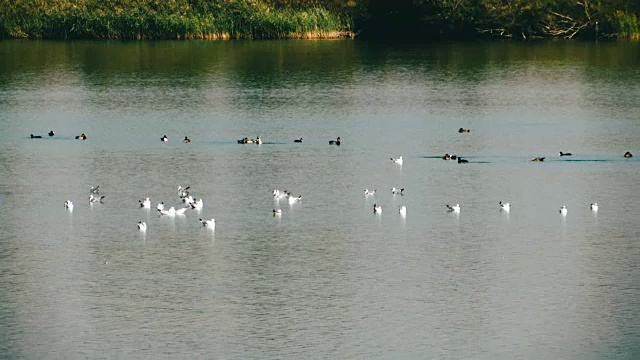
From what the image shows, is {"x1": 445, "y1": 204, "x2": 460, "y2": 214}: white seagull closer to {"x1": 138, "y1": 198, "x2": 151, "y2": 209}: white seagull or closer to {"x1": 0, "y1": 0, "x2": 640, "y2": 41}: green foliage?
{"x1": 138, "y1": 198, "x2": 151, "y2": 209}: white seagull

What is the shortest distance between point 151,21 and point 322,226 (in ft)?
171

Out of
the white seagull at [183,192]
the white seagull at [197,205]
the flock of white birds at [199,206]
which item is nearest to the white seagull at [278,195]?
the flock of white birds at [199,206]

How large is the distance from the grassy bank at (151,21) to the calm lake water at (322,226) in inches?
963

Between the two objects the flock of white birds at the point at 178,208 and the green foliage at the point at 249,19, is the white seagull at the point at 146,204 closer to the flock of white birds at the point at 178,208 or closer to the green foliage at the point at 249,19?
the flock of white birds at the point at 178,208

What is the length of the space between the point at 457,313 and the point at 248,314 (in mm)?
2965

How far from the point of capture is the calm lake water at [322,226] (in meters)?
20.0

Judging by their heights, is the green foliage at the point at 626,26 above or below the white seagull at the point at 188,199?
below

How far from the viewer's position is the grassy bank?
254ft

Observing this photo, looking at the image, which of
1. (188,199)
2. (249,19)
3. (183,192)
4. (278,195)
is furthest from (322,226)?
(249,19)

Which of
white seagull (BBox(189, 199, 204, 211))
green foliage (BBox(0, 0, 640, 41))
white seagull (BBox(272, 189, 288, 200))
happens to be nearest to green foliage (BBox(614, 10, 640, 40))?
green foliage (BBox(0, 0, 640, 41))

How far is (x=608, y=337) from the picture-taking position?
19609 mm

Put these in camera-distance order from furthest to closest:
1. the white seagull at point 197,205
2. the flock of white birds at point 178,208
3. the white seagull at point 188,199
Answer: the white seagull at point 188,199 < the white seagull at point 197,205 < the flock of white birds at point 178,208

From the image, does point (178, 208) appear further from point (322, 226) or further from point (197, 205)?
point (322, 226)

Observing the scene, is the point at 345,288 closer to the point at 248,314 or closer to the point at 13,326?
the point at 248,314
